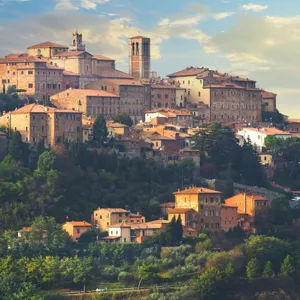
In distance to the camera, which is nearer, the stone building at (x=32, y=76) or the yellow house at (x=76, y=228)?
the yellow house at (x=76, y=228)

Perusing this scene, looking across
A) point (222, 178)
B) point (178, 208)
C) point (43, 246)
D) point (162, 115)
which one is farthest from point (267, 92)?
point (43, 246)

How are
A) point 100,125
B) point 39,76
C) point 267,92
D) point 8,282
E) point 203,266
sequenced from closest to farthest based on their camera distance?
point 8,282 → point 203,266 → point 100,125 → point 39,76 → point 267,92

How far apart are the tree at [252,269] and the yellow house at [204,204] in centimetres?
484

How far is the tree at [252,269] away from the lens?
76.4 metres

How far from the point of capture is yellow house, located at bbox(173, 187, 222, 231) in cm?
8138

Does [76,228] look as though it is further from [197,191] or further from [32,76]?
[32,76]

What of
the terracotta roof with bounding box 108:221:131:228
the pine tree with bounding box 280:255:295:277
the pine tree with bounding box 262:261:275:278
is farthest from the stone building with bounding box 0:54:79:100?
the pine tree with bounding box 262:261:275:278

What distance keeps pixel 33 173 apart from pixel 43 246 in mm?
7252

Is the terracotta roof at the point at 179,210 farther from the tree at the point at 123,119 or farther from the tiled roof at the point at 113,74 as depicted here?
the tiled roof at the point at 113,74

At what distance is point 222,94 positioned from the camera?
102 meters

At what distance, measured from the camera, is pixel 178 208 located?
81.9 metres

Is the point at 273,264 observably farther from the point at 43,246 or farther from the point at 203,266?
the point at 43,246

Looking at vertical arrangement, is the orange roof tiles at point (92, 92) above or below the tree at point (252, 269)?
above

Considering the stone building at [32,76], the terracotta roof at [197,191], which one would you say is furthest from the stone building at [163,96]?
the terracotta roof at [197,191]
